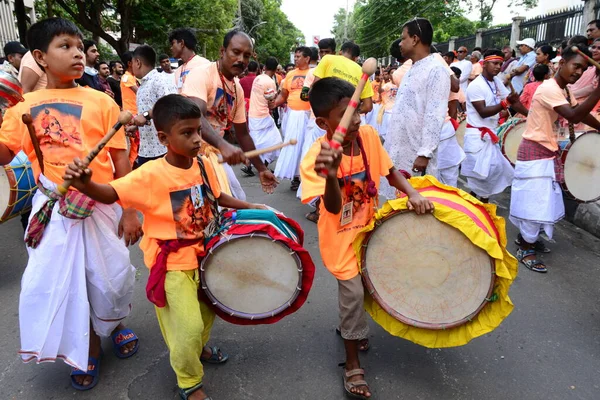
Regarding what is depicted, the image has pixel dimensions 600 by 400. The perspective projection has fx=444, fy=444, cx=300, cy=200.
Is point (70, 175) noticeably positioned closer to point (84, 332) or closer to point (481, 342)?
point (84, 332)

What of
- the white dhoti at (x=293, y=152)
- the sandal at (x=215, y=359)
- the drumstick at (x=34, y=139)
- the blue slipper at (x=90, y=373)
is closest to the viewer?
the drumstick at (x=34, y=139)

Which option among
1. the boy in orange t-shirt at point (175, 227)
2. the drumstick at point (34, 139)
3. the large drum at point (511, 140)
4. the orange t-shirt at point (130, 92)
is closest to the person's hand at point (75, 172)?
the boy in orange t-shirt at point (175, 227)

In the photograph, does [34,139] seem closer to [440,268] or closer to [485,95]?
[440,268]

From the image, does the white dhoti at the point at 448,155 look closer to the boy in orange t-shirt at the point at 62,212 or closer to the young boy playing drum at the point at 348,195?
the young boy playing drum at the point at 348,195

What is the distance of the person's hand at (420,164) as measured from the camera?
3692 mm

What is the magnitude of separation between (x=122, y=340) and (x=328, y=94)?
2.09 meters

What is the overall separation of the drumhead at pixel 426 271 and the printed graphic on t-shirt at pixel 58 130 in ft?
5.67

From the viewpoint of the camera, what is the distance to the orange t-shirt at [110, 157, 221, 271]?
228cm

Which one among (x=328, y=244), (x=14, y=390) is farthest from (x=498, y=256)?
(x=14, y=390)

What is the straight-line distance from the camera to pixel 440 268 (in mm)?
2318

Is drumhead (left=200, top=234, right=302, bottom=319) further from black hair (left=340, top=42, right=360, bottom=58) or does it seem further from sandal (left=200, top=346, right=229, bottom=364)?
black hair (left=340, top=42, right=360, bottom=58)

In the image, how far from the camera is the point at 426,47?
12.6 feet

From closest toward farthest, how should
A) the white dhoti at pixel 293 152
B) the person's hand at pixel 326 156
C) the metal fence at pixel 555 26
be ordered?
1. the person's hand at pixel 326 156
2. the white dhoti at pixel 293 152
3. the metal fence at pixel 555 26

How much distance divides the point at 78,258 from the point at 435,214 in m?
2.00
